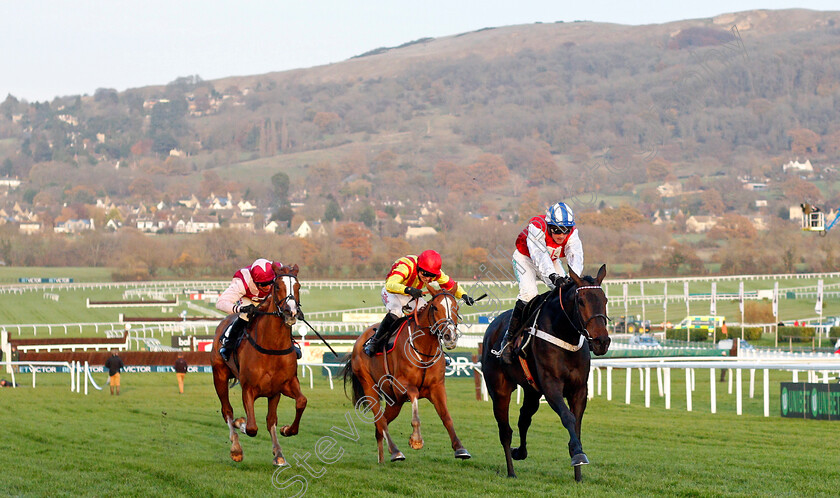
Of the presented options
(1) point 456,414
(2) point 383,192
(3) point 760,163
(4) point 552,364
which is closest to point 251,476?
(4) point 552,364

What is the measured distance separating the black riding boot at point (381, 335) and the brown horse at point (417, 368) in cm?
8

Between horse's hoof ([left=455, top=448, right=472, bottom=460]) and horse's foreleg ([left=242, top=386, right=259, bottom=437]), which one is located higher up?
horse's foreleg ([left=242, top=386, right=259, bottom=437])

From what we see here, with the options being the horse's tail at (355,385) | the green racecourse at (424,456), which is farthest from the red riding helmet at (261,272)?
the green racecourse at (424,456)

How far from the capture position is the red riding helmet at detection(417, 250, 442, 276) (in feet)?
28.3

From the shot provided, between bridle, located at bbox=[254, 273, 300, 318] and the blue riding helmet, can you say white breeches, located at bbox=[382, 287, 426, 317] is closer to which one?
bridle, located at bbox=[254, 273, 300, 318]

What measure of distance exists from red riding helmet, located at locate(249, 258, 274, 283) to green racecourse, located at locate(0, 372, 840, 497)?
1.57 metres

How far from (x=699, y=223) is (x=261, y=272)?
9798cm

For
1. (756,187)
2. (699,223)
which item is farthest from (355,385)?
(756,187)

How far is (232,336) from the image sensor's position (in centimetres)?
904

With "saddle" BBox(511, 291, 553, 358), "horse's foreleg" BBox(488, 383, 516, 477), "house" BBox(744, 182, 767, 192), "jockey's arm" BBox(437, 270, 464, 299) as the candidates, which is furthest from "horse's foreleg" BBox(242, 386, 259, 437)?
"house" BBox(744, 182, 767, 192)

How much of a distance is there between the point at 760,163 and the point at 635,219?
4322 centimetres

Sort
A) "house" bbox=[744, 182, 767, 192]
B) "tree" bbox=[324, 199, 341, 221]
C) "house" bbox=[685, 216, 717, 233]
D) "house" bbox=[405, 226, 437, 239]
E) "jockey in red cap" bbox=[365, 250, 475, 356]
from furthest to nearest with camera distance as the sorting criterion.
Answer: "tree" bbox=[324, 199, 341, 221], "house" bbox=[744, 182, 767, 192], "house" bbox=[405, 226, 437, 239], "house" bbox=[685, 216, 717, 233], "jockey in red cap" bbox=[365, 250, 475, 356]

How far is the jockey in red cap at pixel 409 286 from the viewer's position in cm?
862

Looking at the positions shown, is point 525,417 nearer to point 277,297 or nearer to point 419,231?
point 277,297
